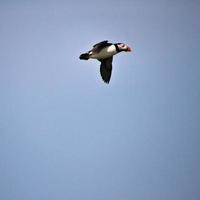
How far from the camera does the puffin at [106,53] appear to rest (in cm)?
758

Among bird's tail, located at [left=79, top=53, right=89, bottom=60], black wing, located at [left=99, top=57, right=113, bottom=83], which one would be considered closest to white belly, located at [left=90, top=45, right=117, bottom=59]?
black wing, located at [left=99, top=57, right=113, bottom=83]

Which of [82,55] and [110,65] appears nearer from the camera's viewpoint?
[82,55]

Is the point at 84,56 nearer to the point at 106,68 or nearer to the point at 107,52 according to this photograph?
the point at 107,52


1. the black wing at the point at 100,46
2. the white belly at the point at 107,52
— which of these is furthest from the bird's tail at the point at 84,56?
the white belly at the point at 107,52

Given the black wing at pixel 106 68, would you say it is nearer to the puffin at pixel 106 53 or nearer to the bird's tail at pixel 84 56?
the puffin at pixel 106 53

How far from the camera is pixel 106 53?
782 cm

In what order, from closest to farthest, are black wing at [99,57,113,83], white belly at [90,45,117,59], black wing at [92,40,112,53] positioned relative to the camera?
black wing at [92,40,112,53] < white belly at [90,45,117,59] < black wing at [99,57,113,83]

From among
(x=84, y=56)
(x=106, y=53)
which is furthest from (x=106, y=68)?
(x=84, y=56)

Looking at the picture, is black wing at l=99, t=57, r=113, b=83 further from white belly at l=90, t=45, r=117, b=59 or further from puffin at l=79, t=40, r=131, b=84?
white belly at l=90, t=45, r=117, b=59

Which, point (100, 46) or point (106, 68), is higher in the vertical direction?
point (100, 46)

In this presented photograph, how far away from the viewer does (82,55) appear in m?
7.32

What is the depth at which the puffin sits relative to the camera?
7.58 m

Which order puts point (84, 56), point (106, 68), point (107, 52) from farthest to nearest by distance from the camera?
point (106, 68) < point (107, 52) < point (84, 56)

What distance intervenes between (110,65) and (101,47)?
1.33ft
